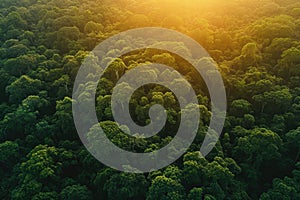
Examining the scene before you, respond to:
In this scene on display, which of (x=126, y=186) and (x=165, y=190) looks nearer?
(x=165, y=190)

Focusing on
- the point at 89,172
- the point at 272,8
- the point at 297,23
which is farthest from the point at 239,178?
the point at 272,8

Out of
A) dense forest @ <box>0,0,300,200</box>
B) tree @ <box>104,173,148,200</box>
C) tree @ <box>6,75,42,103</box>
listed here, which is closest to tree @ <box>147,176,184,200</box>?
dense forest @ <box>0,0,300,200</box>

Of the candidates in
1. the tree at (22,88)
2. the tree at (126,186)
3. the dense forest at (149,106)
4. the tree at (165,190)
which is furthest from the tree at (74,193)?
the tree at (22,88)

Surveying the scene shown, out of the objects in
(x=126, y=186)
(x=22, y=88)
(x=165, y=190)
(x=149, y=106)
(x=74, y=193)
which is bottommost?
(x=74, y=193)

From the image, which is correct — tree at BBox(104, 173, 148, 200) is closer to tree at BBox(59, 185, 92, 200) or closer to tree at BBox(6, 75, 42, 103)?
Result: tree at BBox(59, 185, 92, 200)

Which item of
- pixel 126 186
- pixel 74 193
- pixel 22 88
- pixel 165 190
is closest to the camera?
pixel 165 190

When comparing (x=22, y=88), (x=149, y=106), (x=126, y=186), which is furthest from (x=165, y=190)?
(x=22, y=88)

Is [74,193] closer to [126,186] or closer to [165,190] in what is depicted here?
[126,186]

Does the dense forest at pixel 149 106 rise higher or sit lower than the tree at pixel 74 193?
higher

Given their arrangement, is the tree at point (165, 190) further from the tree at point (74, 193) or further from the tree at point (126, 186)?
the tree at point (74, 193)
